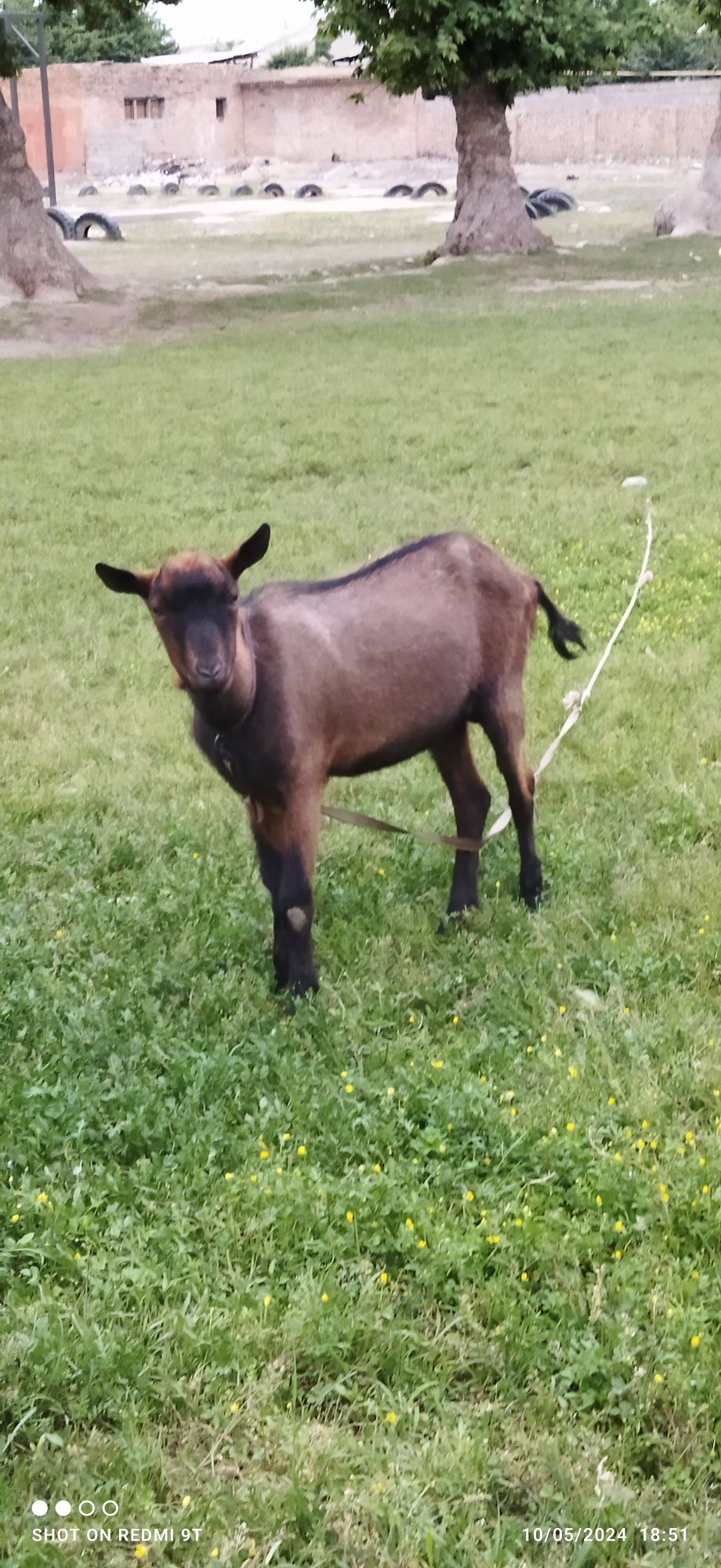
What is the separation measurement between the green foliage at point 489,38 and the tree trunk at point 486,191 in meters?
0.73

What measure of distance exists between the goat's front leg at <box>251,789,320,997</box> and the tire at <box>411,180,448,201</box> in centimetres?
4381

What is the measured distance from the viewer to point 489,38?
21.1 m

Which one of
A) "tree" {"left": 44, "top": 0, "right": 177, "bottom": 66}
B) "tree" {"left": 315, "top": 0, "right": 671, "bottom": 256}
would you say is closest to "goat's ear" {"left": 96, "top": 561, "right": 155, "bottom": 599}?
"tree" {"left": 315, "top": 0, "right": 671, "bottom": 256}

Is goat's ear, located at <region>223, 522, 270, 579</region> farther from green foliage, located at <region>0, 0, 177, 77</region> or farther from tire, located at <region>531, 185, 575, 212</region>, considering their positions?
green foliage, located at <region>0, 0, 177, 77</region>

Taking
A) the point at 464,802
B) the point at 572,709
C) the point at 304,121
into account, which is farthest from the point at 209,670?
the point at 304,121

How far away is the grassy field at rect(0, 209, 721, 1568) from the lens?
8.35 ft

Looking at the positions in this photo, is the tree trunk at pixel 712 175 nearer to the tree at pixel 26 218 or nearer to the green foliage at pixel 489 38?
the green foliage at pixel 489 38

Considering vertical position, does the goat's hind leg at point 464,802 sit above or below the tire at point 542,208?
below

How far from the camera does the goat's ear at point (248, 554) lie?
10.8ft

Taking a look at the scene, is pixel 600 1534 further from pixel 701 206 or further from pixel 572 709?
pixel 701 206

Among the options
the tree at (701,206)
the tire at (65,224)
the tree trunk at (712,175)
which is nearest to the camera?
the tree at (701,206)

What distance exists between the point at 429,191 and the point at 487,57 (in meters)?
25.1

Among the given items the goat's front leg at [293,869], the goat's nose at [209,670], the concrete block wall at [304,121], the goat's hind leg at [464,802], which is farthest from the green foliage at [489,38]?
the concrete block wall at [304,121]

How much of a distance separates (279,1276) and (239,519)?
665cm
